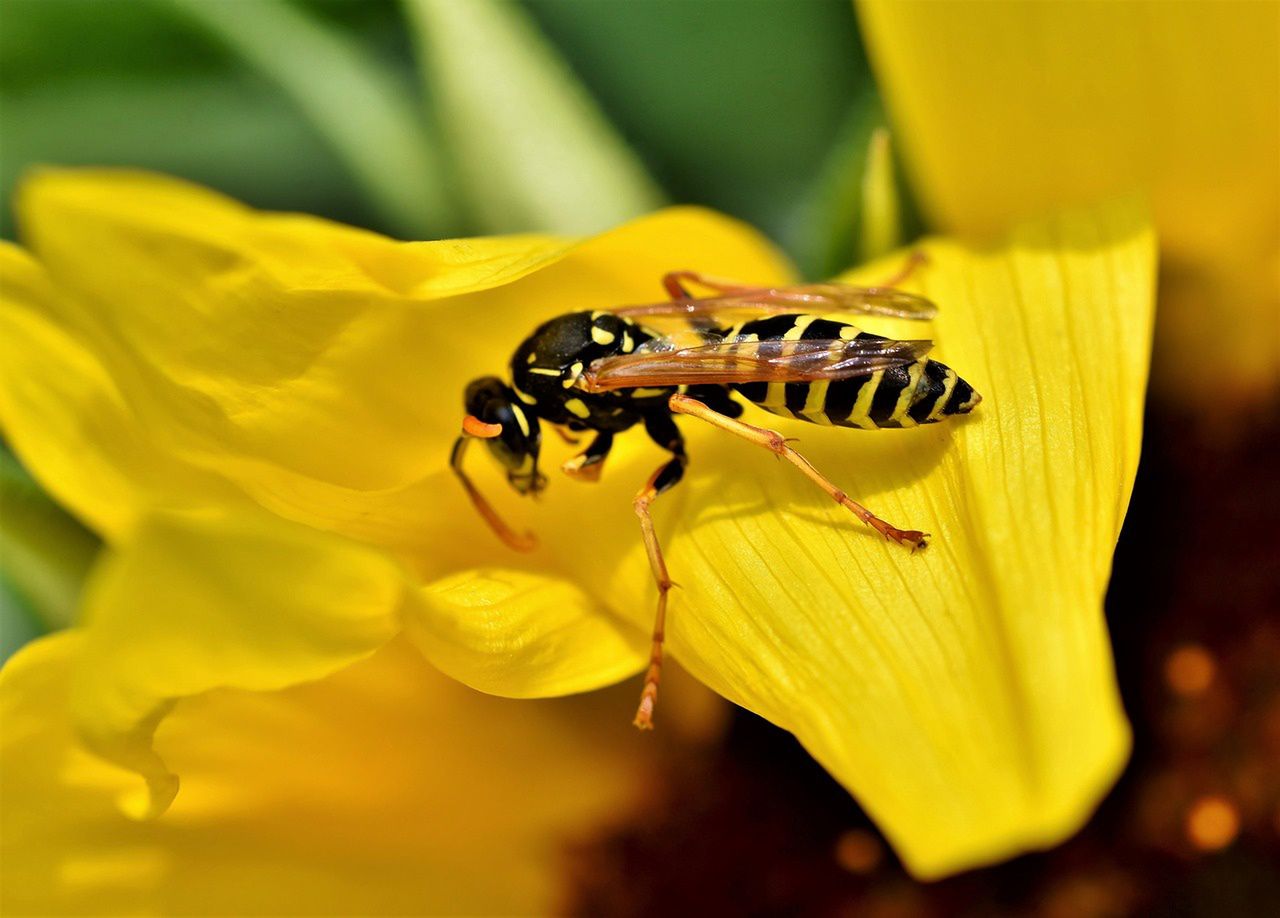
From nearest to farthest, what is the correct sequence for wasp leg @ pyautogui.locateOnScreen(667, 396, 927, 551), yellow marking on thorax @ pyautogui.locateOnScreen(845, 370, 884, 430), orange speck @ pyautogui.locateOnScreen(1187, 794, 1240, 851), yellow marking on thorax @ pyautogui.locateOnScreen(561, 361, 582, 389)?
wasp leg @ pyautogui.locateOnScreen(667, 396, 927, 551), yellow marking on thorax @ pyautogui.locateOnScreen(845, 370, 884, 430), yellow marking on thorax @ pyautogui.locateOnScreen(561, 361, 582, 389), orange speck @ pyautogui.locateOnScreen(1187, 794, 1240, 851)

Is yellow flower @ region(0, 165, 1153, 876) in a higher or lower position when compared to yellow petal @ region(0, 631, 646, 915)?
higher

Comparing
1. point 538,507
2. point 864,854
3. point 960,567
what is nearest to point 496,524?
point 538,507

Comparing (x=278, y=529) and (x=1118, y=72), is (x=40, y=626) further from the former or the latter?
(x=1118, y=72)

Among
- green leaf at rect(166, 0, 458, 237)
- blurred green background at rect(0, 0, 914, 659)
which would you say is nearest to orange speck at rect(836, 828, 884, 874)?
blurred green background at rect(0, 0, 914, 659)

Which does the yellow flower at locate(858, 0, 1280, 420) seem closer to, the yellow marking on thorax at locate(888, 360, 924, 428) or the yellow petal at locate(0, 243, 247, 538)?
the yellow marking on thorax at locate(888, 360, 924, 428)

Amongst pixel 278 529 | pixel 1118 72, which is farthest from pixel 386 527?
pixel 1118 72

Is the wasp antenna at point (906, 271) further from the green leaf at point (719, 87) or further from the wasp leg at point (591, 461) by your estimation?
the green leaf at point (719, 87)
